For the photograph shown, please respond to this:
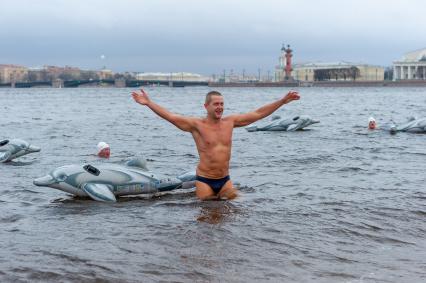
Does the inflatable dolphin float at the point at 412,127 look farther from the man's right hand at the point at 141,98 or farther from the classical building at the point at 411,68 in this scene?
the classical building at the point at 411,68

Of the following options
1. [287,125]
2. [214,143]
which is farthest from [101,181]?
[287,125]

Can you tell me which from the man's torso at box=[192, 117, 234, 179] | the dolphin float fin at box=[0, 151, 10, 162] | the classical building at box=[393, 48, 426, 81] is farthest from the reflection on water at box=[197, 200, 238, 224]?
the classical building at box=[393, 48, 426, 81]

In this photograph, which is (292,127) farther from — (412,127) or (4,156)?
(4,156)

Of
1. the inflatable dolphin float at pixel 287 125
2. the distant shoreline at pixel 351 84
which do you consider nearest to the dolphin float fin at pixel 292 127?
the inflatable dolphin float at pixel 287 125

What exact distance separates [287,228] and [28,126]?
2520 centimetres

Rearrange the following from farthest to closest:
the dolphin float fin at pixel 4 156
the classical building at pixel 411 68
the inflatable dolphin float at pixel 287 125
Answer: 1. the classical building at pixel 411 68
2. the inflatable dolphin float at pixel 287 125
3. the dolphin float fin at pixel 4 156

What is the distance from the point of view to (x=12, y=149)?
1538cm

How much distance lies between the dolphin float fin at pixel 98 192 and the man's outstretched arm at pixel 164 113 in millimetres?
1661

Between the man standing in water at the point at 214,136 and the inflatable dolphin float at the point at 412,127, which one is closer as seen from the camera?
the man standing in water at the point at 214,136

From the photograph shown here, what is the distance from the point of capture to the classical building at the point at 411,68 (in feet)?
602

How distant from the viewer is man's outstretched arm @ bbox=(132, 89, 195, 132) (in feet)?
28.2

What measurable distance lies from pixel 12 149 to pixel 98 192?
624 centimetres

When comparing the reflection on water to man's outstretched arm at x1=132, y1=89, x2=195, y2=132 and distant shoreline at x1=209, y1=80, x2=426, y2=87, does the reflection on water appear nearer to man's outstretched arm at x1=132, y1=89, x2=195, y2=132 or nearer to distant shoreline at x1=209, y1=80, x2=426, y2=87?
man's outstretched arm at x1=132, y1=89, x2=195, y2=132

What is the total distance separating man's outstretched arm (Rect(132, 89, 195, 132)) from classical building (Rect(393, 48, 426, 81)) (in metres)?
183
